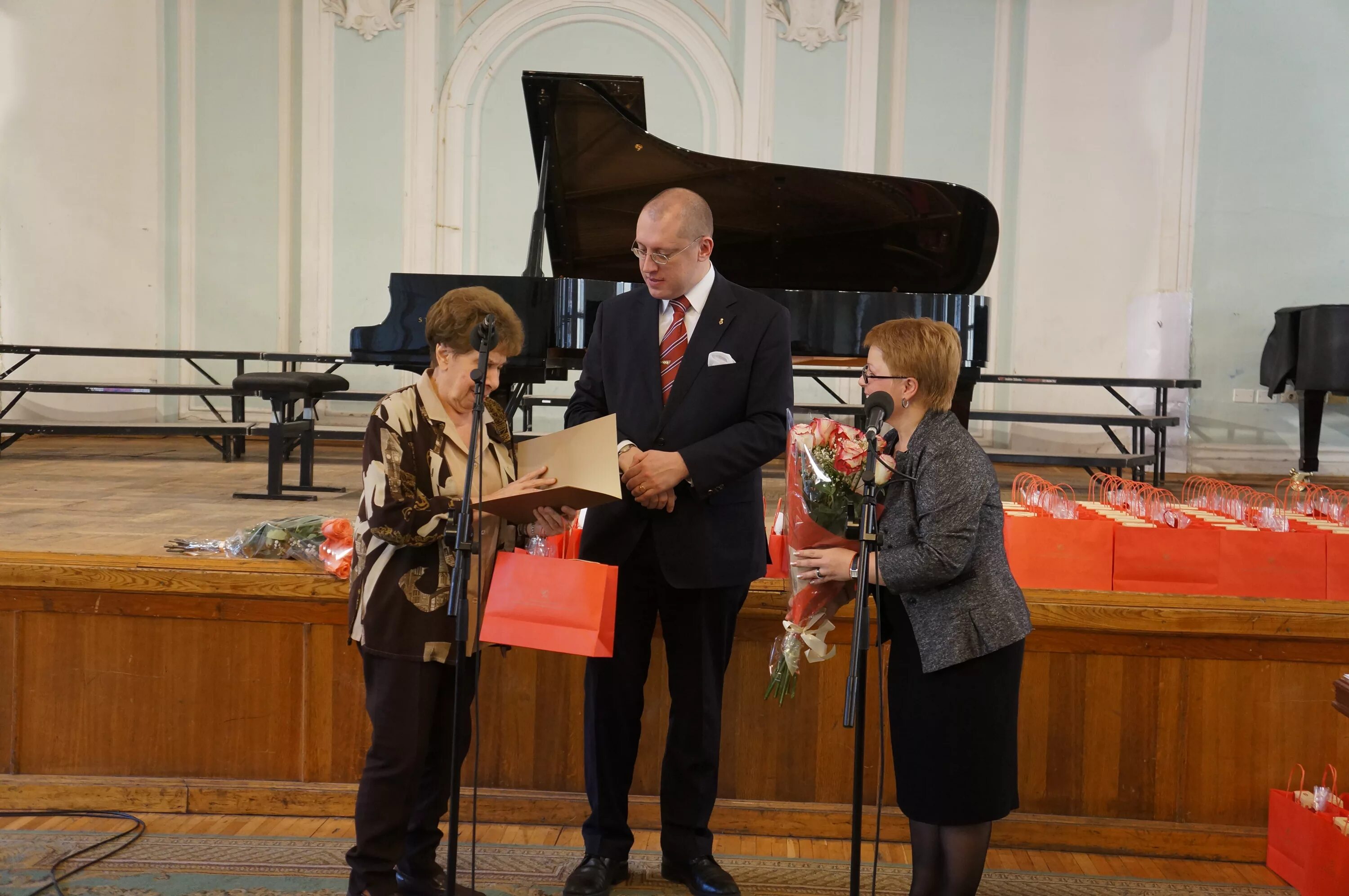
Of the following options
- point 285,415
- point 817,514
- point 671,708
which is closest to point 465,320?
point 817,514

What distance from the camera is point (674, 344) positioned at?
2475 millimetres

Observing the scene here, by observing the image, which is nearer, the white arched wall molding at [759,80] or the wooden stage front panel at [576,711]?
the wooden stage front panel at [576,711]

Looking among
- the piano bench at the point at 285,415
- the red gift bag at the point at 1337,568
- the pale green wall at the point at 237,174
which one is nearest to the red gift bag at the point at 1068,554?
the red gift bag at the point at 1337,568

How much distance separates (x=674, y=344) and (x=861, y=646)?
92 cm

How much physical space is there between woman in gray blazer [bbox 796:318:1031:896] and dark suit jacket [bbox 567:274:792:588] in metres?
0.45

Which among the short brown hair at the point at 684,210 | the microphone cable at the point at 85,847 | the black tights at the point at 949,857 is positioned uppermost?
the short brown hair at the point at 684,210

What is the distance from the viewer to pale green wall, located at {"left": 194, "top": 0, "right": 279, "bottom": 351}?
7.85 meters

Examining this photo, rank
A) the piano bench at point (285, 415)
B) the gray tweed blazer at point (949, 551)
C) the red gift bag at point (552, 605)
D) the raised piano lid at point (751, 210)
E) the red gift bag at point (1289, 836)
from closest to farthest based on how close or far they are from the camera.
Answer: the gray tweed blazer at point (949, 551) → the red gift bag at point (552, 605) → the red gift bag at point (1289, 836) → the raised piano lid at point (751, 210) → the piano bench at point (285, 415)

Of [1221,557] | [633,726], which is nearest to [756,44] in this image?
[1221,557]

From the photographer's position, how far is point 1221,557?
3043mm

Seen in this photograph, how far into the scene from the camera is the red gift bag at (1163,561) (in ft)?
9.98

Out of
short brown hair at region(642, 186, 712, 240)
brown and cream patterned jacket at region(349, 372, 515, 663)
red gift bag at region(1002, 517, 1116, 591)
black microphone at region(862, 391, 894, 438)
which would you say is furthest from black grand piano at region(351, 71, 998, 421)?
black microphone at region(862, 391, 894, 438)

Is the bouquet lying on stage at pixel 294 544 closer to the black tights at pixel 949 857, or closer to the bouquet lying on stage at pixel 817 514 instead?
the bouquet lying on stage at pixel 817 514

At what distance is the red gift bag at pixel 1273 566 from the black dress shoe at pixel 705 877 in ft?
5.35
